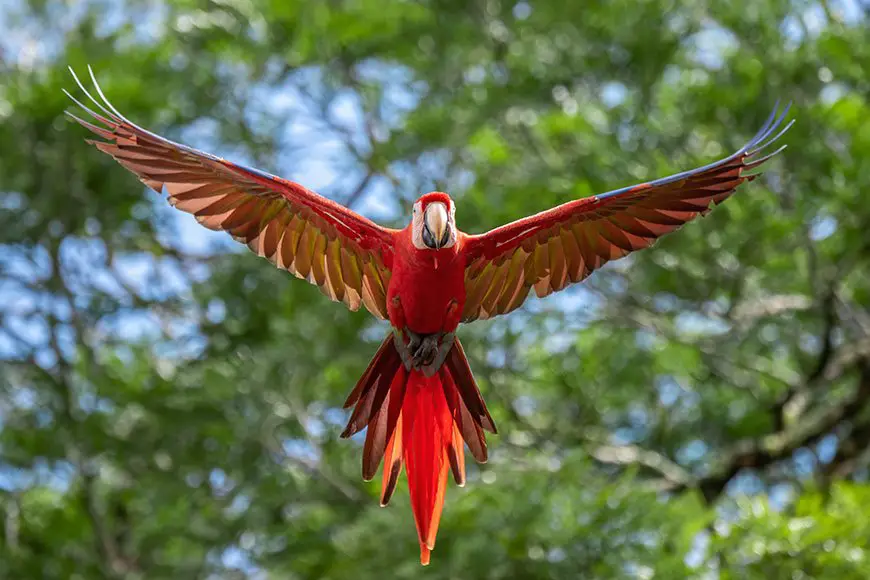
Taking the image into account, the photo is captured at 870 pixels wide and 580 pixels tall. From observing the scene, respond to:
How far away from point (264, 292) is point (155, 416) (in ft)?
2.60

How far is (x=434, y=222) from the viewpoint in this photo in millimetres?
1737

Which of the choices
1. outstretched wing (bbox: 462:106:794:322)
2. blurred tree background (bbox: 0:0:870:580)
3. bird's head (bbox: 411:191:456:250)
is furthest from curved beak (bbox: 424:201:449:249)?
blurred tree background (bbox: 0:0:870:580)

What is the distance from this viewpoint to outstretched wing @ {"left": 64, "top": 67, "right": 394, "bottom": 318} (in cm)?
195

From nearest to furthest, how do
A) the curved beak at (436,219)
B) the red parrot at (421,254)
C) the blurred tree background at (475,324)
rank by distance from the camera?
the curved beak at (436,219) < the red parrot at (421,254) < the blurred tree background at (475,324)

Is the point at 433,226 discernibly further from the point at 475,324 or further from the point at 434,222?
the point at 475,324

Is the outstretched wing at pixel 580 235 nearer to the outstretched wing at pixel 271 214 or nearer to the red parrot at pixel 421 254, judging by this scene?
the red parrot at pixel 421 254

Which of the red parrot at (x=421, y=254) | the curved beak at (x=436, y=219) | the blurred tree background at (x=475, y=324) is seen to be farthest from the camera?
the blurred tree background at (x=475, y=324)

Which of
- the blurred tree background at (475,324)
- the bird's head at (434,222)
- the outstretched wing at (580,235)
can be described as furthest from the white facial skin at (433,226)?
the blurred tree background at (475,324)

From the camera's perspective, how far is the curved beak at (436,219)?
5.70ft

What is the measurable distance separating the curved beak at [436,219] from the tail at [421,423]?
0.23 meters

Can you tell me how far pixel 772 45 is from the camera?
A: 5.28m

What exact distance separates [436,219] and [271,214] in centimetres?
51

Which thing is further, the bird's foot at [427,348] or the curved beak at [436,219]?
the bird's foot at [427,348]

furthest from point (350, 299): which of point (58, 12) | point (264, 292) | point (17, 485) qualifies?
point (58, 12)
